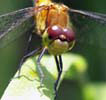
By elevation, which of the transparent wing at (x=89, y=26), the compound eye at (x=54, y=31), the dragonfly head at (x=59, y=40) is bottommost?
the transparent wing at (x=89, y=26)

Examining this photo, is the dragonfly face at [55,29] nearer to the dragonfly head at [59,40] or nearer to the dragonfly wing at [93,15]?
the dragonfly head at [59,40]

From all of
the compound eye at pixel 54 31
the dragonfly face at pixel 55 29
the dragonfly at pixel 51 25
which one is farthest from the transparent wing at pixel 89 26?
the compound eye at pixel 54 31

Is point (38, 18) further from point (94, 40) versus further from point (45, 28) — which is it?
point (94, 40)

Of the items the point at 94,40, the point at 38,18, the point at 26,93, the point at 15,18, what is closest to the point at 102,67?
the point at 94,40

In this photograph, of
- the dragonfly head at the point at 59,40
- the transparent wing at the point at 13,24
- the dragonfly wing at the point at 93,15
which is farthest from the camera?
the dragonfly wing at the point at 93,15

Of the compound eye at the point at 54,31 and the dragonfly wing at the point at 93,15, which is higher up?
the compound eye at the point at 54,31

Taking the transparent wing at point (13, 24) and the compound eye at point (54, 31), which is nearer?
the compound eye at point (54, 31)

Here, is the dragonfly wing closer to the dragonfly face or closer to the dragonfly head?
the dragonfly face
